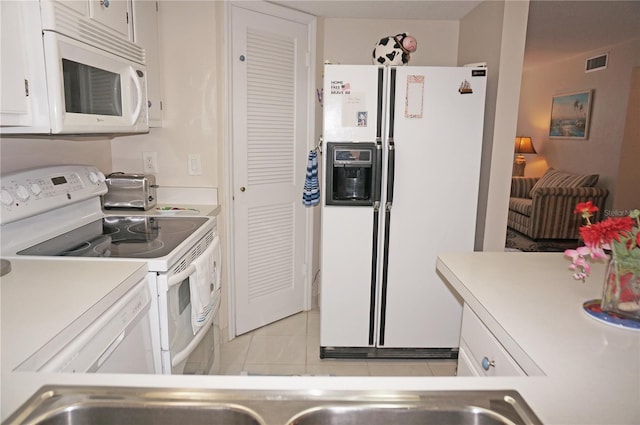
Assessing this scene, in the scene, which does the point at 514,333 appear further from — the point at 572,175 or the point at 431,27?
the point at 572,175

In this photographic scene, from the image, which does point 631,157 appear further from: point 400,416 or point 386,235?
point 400,416

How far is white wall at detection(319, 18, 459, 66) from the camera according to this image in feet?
10.2

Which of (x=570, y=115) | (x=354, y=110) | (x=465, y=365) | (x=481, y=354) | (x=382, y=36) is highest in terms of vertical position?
(x=382, y=36)

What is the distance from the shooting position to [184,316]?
6.06ft

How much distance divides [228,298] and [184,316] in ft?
3.44

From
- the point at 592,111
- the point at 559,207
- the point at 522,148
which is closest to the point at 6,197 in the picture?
the point at 559,207

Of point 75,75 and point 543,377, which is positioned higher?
point 75,75

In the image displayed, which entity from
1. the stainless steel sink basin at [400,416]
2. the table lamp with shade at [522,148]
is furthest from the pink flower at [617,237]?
the table lamp with shade at [522,148]

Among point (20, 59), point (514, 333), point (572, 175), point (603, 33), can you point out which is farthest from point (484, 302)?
point (572, 175)

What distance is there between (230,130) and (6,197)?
1.38 metres

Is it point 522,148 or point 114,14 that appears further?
point 522,148

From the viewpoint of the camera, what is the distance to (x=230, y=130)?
2.74 m

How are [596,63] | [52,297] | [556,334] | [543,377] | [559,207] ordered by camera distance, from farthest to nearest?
[596,63], [559,207], [52,297], [556,334], [543,377]

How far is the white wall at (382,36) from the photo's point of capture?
3.12 meters
